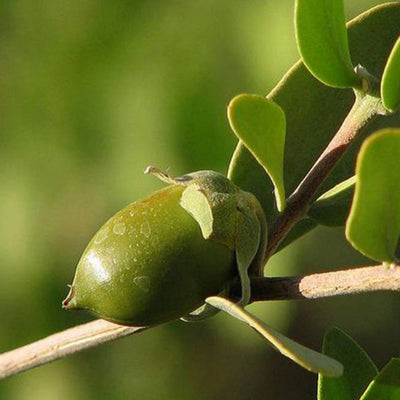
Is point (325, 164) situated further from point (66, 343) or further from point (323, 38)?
point (66, 343)

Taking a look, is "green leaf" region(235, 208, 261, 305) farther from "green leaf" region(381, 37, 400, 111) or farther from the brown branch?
"green leaf" region(381, 37, 400, 111)

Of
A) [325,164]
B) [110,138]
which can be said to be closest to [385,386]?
[325,164]

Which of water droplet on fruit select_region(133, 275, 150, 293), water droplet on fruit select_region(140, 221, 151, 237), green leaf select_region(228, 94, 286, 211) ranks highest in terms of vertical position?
green leaf select_region(228, 94, 286, 211)

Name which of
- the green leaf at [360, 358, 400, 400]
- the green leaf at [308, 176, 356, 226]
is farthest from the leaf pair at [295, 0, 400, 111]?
the green leaf at [360, 358, 400, 400]

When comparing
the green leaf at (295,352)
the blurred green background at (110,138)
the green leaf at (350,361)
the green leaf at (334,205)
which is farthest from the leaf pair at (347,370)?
the blurred green background at (110,138)

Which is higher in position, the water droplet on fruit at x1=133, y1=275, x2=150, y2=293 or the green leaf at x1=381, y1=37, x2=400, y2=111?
the green leaf at x1=381, y1=37, x2=400, y2=111
